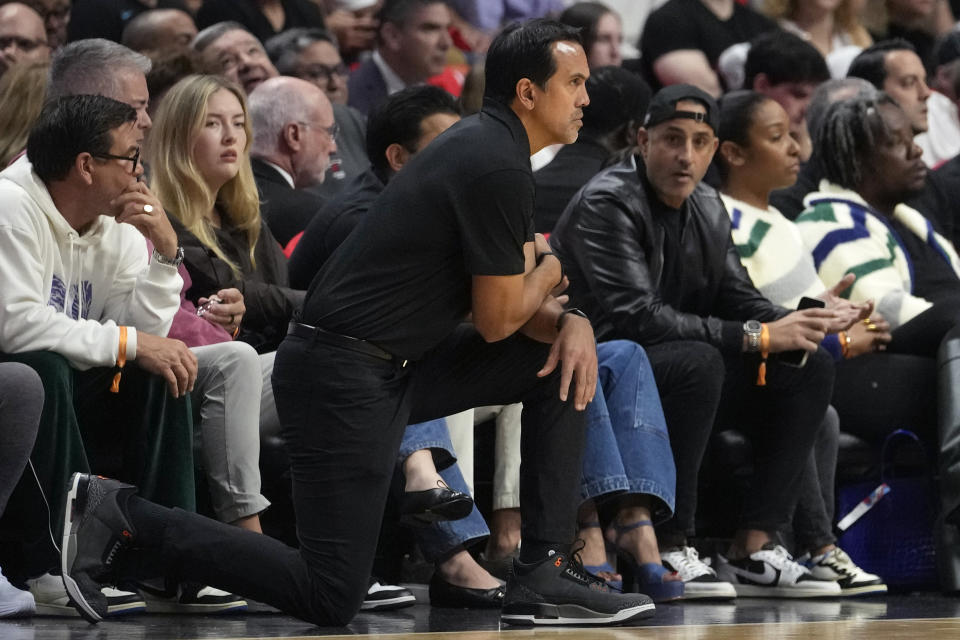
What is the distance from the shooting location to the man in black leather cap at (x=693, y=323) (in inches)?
172

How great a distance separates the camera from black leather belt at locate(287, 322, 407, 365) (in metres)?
3.29

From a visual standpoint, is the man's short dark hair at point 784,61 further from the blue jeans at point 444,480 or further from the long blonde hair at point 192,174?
the blue jeans at point 444,480

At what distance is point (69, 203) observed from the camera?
12.1 feet

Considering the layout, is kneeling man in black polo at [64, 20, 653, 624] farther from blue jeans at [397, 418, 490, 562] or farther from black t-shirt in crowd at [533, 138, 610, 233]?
black t-shirt in crowd at [533, 138, 610, 233]

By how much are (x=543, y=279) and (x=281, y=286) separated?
1284 mm

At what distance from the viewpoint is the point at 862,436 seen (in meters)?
5.01

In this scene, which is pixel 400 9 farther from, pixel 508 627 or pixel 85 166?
pixel 508 627

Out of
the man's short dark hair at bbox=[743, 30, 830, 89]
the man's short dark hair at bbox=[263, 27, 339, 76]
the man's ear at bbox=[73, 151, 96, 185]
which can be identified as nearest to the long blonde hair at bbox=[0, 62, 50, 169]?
the man's ear at bbox=[73, 151, 96, 185]

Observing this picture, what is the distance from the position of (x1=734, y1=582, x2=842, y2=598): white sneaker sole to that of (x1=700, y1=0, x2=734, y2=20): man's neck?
12.7 feet

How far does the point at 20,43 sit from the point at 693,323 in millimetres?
2699

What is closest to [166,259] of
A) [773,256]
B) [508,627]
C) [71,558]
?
[71,558]

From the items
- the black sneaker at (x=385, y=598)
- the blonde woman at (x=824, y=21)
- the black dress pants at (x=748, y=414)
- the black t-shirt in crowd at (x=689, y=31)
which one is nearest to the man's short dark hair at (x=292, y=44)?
the black t-shirt in crowd at (x=689, y=31)

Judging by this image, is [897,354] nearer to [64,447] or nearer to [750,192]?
[750,192]

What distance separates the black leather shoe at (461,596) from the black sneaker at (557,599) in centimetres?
40
